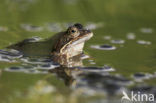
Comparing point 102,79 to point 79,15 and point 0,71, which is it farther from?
point 79,15

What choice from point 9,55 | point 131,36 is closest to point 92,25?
point 131,36

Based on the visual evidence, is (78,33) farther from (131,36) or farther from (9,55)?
(131,36)

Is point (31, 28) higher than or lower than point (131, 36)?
higher

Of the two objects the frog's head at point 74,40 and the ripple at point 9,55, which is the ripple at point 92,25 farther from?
the ripple at point 9,55

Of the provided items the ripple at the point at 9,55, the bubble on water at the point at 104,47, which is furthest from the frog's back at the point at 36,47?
the bubble on water at the point at 104,47

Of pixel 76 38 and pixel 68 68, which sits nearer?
pixel 68 68

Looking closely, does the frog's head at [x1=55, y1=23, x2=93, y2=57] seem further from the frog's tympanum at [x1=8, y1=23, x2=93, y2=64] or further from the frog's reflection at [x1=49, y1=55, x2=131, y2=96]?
the frog's reflection at [x1=49, y1=55, x2=131, y2=96]
